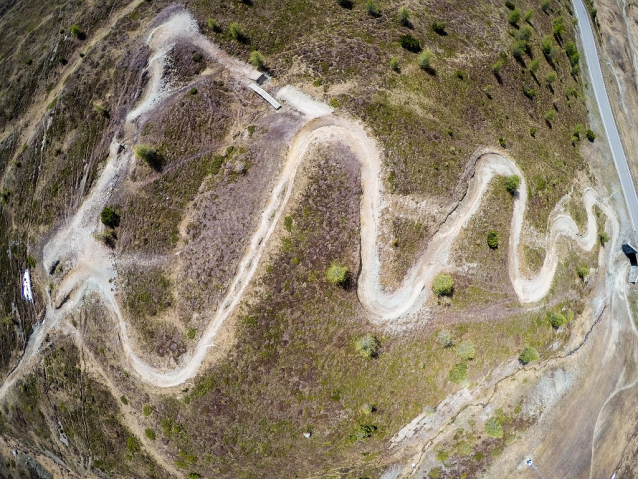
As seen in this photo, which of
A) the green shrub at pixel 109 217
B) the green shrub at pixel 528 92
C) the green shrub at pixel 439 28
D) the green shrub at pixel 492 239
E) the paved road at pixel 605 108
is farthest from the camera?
the paved road at pixel 605 108

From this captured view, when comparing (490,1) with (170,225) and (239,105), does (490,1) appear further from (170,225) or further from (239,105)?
(170,225)

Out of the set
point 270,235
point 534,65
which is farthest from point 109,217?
point 534,65

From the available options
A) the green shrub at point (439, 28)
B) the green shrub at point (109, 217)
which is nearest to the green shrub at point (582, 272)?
the green shrub at point (439, 28)

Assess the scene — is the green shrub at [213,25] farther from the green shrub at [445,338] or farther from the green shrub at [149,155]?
the green shrub at [445,338]

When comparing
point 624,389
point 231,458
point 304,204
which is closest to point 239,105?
point 304,204

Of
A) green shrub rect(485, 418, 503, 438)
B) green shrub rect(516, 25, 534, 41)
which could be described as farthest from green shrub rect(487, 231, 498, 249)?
green shrub rect(516, 25, 534, 41)

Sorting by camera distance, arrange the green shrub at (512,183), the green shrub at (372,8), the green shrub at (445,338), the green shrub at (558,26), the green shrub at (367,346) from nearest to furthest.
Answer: the green shrub at (367,346), the green shrub at (445,338), the green shrub at (512,183), the green shrub at (372,8), the green shrub at (558,26)
